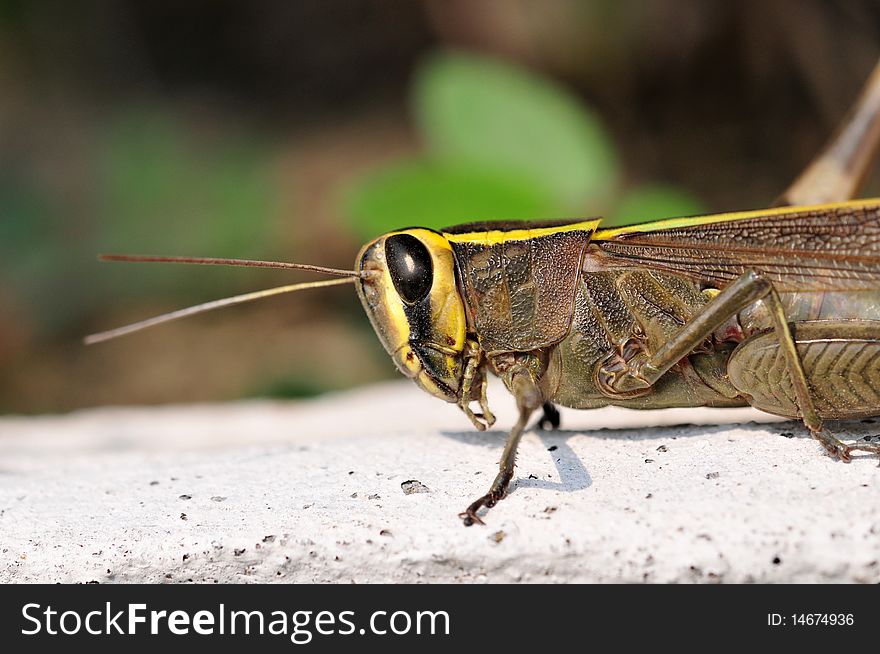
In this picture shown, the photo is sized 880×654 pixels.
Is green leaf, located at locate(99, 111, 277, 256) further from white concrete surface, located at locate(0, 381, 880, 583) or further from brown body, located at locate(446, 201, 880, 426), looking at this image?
brown body, located at locate(446, 201, 880, 426)

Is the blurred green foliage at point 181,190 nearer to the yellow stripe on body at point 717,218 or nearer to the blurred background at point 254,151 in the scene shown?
the blurred background at point 254,151

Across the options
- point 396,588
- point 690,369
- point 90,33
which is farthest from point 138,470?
point 90,33

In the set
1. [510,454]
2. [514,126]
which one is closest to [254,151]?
[514,126]

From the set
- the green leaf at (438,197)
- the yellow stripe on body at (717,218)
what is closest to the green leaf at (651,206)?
the green leaf at (438,197)

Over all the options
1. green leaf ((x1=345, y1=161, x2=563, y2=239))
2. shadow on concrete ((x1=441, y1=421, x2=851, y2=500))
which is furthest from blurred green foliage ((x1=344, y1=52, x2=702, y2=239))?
shadow on concrete ((x1=441, y1=421, x2=851, y2=500))

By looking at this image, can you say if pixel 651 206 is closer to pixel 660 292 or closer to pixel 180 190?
pixel 660 292
